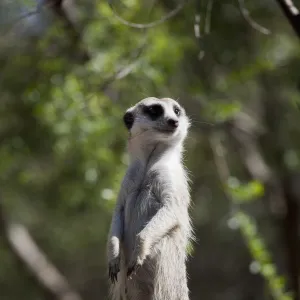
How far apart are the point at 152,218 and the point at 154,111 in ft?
2.41

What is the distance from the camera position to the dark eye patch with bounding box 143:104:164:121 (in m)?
4.58

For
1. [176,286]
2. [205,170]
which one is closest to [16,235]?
[205,170]

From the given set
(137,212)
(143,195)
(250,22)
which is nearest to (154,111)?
(143,195)

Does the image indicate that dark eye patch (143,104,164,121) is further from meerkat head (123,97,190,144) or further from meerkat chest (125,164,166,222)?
meerkat chest (125,164,166,222)

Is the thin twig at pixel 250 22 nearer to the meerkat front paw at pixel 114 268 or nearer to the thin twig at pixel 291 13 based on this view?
the thin twig at pixel 291 13

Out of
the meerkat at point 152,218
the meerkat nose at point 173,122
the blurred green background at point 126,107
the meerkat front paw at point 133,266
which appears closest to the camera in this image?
the meerkat front paw at point 133,266

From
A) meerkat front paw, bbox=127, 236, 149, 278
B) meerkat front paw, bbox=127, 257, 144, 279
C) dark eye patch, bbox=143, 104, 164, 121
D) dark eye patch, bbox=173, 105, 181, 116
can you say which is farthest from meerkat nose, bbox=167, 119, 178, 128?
meerkat front paw, bbox=127, 257, 144, 279

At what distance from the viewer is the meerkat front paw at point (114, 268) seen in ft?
13.4

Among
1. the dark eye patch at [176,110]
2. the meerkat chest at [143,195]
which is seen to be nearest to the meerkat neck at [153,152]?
the meerkat chest at [143,195]

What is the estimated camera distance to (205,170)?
33.6ft

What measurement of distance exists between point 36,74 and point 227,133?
3.51m

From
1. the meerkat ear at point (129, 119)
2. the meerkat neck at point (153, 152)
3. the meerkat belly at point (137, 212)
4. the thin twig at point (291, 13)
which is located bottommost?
the meerkat belly at point (137, 212)

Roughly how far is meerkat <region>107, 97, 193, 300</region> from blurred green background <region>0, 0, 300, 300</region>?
59cm

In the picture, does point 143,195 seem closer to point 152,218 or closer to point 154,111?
point 152,218
